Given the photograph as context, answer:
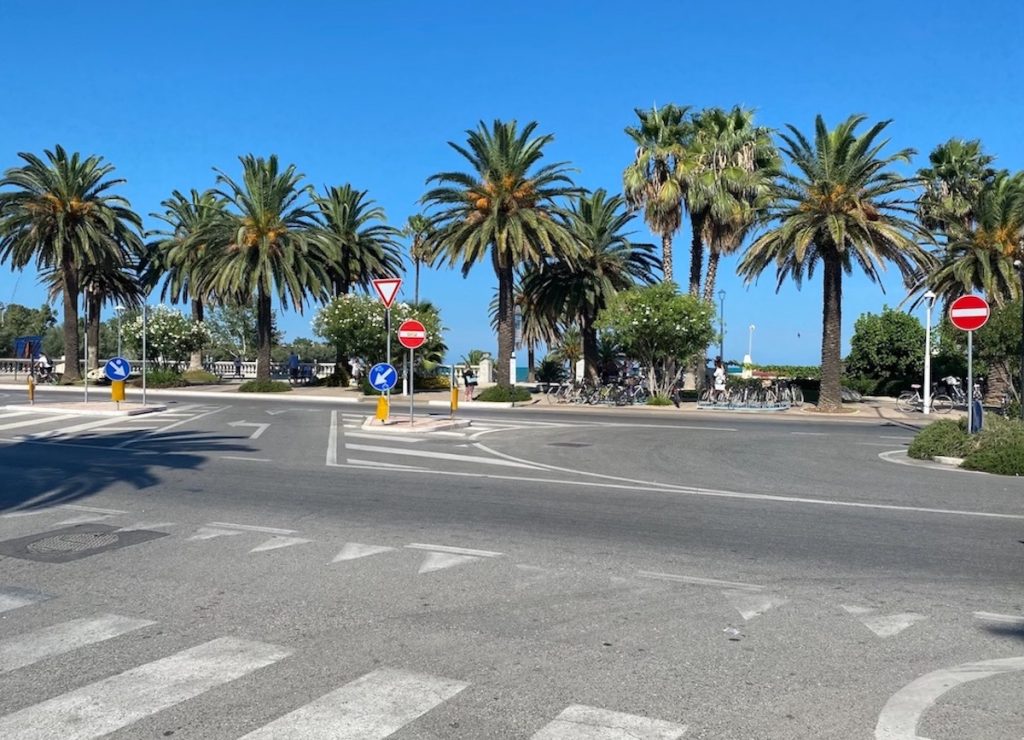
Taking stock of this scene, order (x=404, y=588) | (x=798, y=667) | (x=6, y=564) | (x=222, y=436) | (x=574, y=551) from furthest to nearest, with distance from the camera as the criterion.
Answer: (x=222, y=436)
(x=574, y=551)
(x=6, y=564)
(x=404, y=588)
(x=798, y=667)

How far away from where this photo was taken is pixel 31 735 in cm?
415

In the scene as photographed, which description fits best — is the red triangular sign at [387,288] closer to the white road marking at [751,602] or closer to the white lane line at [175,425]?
the white lane line at [175,425]

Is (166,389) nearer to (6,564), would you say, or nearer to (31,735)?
(6,564)

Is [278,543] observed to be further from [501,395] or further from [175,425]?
[501,395]

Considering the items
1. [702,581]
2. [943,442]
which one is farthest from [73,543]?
[943,442]

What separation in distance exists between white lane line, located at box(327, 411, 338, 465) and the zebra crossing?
31.8 ft

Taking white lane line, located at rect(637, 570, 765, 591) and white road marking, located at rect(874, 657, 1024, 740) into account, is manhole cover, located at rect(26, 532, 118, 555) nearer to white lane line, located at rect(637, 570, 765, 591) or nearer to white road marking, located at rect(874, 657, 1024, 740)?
white lane line, located at rect(637, 570, 765, 591)

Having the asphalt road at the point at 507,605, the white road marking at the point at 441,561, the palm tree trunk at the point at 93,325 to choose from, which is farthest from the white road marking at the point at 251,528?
the palm tree trunk at the point at 93,325

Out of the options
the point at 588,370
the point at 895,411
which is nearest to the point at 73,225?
the point at 588,370

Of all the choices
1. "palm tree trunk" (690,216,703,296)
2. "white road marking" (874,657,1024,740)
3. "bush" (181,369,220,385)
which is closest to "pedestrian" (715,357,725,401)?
"palm tree trunk" (690,216,703,296)

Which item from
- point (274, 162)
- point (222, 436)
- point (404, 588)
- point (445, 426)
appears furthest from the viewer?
point (274, 162)

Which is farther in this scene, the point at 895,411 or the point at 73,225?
the point at 73,225

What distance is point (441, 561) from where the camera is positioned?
7.65m

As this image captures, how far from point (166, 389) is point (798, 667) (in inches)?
1742
